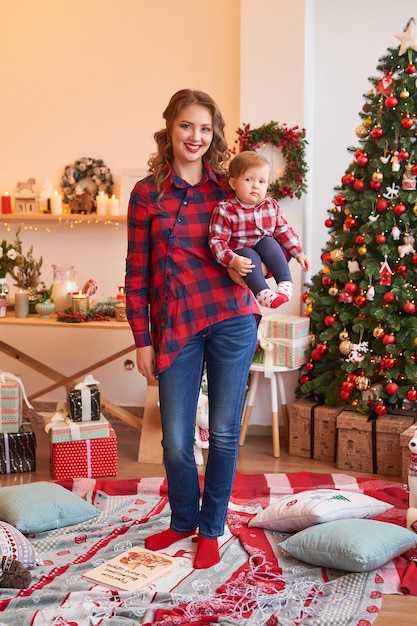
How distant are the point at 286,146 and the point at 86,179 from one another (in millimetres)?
1289

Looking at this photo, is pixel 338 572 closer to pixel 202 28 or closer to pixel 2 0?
pixel 202 28

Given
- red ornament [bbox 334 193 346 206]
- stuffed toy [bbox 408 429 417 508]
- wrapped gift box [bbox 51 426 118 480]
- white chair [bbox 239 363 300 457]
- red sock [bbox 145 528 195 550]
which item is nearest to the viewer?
red sock [bbox 145 528 195 550]

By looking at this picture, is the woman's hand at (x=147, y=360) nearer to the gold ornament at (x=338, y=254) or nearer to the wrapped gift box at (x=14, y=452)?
the wrapped gift box at (x=14, y=452)

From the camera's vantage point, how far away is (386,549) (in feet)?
9.45

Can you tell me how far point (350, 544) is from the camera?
2854 mm

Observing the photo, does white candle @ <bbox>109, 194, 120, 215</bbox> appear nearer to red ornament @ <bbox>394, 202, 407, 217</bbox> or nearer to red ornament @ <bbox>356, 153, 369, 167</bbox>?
red ornament @ <bbox>356, 153, 369, 167</bbox>

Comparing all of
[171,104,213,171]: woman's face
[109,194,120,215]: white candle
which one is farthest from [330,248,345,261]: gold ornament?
[171,104,213,171]: woman's face

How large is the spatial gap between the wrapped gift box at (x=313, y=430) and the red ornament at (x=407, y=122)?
1.43 meters

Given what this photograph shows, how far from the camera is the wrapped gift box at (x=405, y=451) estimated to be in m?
3.93

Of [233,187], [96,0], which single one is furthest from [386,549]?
[96,0]

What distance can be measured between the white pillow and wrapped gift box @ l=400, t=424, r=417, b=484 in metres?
0.58

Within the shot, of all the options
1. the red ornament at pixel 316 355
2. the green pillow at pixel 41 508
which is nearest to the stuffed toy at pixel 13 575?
the green pillow at pixel 41 508

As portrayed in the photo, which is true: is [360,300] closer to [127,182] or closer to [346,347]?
[346,347]

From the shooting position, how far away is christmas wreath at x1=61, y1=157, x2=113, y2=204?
5.11m
